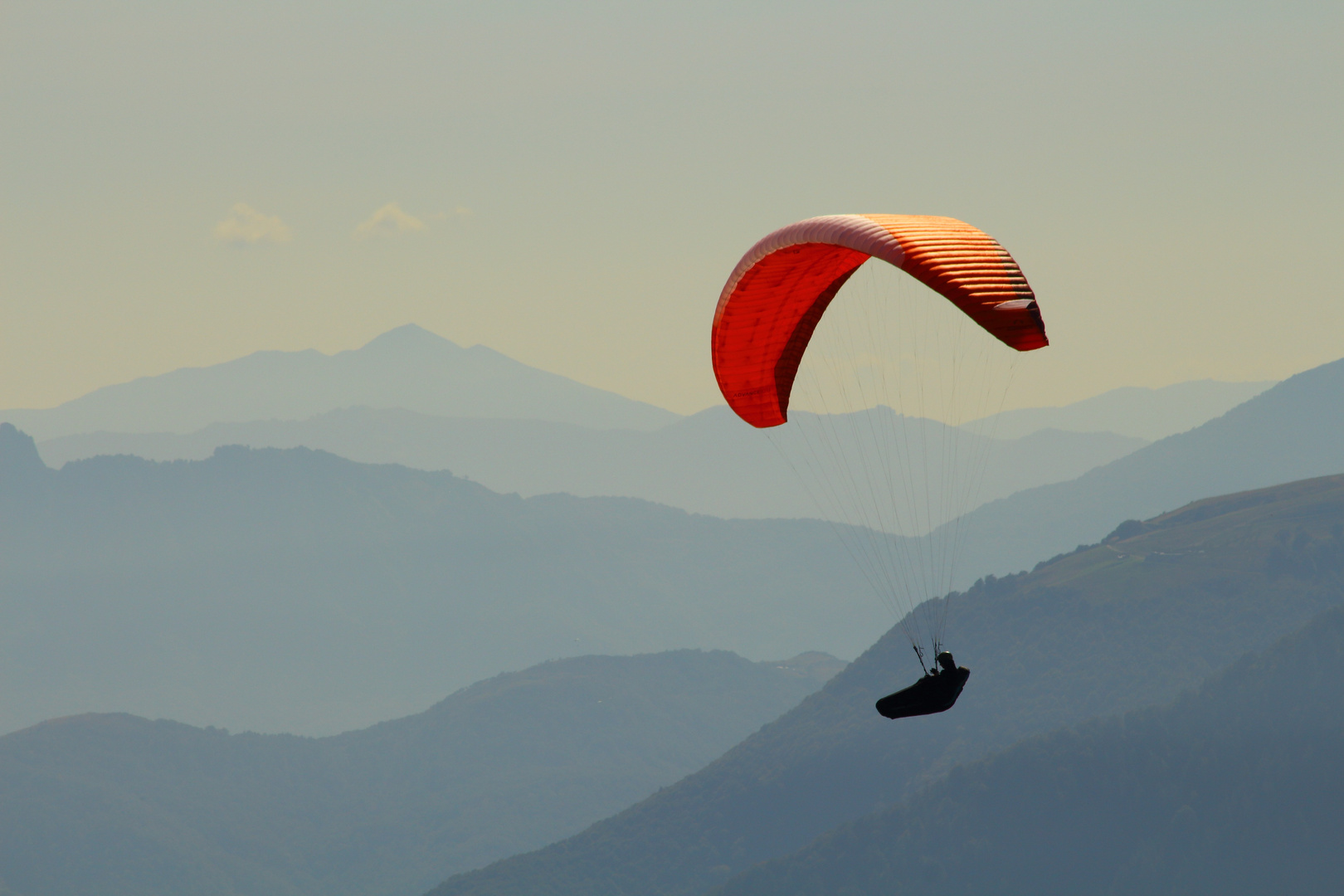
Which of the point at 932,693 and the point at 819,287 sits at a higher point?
the point at 819,287

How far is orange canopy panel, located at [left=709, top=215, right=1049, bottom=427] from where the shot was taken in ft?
90.1

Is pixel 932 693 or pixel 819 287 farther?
pixel 819 287

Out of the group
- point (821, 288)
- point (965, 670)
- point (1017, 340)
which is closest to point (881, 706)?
point (965, 670)

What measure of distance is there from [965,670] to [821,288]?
12367mm

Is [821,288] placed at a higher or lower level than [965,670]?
higher

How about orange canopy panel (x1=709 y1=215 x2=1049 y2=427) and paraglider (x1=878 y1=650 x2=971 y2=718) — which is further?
paraglider (x1=878 y1=650 x2=971 y2=718)

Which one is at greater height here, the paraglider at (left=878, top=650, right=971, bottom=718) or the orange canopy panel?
the orange canopy panel

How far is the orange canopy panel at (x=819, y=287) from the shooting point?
1081 inches

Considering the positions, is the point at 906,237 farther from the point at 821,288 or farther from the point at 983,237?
the point at 821,288

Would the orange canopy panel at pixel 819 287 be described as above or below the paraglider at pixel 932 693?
above

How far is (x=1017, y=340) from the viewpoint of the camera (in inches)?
1056

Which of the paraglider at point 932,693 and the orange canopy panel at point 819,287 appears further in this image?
the paraglider at point 932,693

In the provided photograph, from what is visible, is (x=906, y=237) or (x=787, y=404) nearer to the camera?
(x=906, y=237)

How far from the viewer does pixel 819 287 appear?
37719 millimetres
